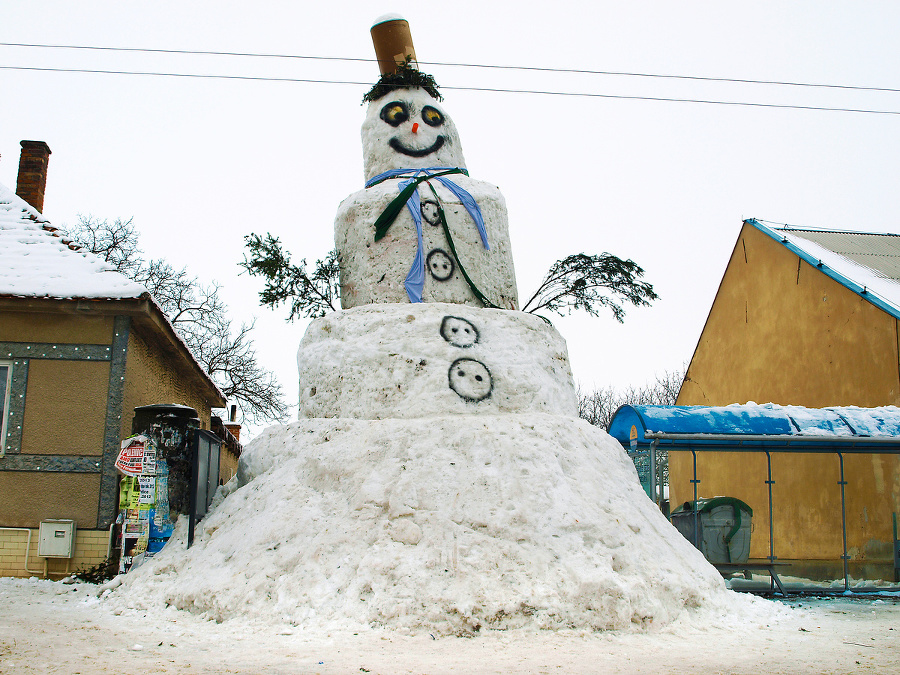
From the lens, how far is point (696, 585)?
21.5 feet

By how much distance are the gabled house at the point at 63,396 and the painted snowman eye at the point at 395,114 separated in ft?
12.4

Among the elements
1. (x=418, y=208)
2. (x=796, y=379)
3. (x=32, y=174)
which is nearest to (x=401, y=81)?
(x=418, y=208)

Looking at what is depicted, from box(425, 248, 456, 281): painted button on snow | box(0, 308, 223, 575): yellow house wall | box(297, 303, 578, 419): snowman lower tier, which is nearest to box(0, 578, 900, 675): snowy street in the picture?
box(0, 308, 223, 575): yellow house wall

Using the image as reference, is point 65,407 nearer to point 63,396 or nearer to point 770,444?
point 63,396

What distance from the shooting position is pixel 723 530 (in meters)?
10.2

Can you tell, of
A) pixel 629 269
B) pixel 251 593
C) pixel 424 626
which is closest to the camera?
pixel 424 626

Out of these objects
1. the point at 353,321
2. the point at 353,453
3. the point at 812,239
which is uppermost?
the point at 812,239

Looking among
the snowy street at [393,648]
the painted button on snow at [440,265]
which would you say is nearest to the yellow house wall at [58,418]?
the snowy street at [393,648]

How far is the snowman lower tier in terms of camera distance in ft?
25.9

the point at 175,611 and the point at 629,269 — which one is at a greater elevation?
the point at 629,269

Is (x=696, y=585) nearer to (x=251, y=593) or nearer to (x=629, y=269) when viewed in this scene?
(x=251, y=593)

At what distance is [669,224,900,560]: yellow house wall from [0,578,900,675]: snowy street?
690 centimetres

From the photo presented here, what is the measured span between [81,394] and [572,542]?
598 cm

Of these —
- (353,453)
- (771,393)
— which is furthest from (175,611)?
(771,393)
